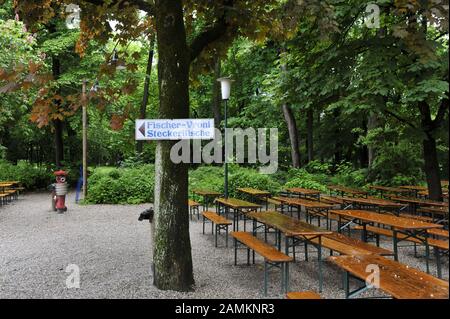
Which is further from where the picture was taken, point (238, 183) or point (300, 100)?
point (238, 183)

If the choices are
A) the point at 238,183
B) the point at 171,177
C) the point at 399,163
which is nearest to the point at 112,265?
the point at 171,177

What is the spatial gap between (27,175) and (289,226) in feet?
62.1

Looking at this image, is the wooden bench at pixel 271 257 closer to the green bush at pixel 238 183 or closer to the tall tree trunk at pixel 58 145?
the green bush at pixel 238 183

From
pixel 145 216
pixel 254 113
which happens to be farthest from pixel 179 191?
pixel 254 113

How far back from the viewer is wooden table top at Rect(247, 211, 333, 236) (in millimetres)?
5562

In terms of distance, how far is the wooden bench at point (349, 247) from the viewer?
5.53m

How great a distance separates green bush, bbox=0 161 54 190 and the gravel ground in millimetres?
10255

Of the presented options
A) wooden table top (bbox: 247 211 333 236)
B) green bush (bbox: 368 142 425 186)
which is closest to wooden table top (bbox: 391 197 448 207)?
wooden table top (bbox: 247 211 333 236)

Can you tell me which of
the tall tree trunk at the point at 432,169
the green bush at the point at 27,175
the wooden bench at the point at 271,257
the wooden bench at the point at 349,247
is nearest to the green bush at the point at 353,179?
the tall tree trunk at the point at 432,169

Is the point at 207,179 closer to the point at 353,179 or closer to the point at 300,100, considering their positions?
the point at 353,179

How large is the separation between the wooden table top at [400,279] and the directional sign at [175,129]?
219cm

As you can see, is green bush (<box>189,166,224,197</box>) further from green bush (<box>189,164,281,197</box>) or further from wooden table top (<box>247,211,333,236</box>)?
wooden table top (<box>247,211,333,236</box>)

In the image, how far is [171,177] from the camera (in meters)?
5.45

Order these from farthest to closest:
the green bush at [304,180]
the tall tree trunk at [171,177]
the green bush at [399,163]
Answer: the green bush at [304,180], the green bush at [399,163], the tall tree trunk at [171,177]
